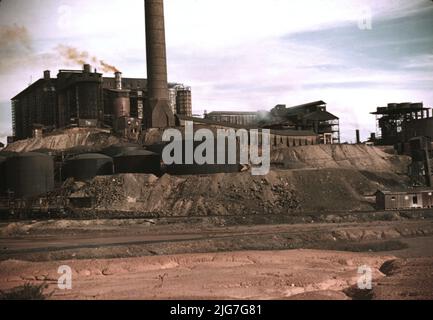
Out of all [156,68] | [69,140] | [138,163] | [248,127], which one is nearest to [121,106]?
[69,140]

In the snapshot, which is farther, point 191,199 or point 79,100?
point 79,100

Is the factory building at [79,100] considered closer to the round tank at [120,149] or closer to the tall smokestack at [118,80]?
the tall smokestack at [118,80]

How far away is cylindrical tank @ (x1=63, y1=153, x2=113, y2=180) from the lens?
4631 centimetres

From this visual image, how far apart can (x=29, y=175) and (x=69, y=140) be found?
2210cm

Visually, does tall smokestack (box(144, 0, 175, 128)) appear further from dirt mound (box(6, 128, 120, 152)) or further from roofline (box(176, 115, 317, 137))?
dirt mound (box(6, 128, 120, 152))

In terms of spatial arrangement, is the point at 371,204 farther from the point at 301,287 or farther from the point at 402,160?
the point at 301,287

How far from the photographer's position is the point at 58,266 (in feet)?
64.6

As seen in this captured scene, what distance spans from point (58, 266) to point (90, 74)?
163ft

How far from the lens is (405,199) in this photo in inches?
1507

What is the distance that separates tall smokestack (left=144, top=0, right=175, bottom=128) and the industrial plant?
5.2 inches

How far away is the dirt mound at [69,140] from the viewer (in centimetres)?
6219

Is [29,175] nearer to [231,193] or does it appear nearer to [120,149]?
[120,149]

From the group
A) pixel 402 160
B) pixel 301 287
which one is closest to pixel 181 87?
pixel 402 160

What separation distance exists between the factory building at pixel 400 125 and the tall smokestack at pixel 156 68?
83.7ft
